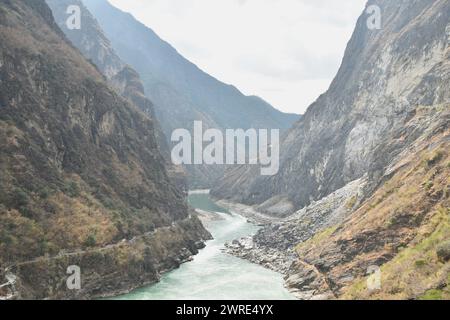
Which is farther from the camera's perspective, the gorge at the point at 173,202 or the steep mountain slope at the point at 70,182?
the steep mountain slope at the point at 70,182

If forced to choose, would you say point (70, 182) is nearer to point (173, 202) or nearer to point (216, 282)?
point (216, 282)

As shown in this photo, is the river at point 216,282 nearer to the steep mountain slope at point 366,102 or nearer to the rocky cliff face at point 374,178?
the rocky cliff face at point 374,178

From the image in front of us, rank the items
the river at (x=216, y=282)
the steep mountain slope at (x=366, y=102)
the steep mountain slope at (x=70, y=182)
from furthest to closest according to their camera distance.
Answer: the steep mountain slope at (x=366, y=102) < the river at (x=216, y=282) < the steep mountain slope at (x=70, y=182)

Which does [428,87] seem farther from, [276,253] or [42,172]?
[42,172]

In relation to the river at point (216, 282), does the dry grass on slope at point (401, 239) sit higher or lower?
higher

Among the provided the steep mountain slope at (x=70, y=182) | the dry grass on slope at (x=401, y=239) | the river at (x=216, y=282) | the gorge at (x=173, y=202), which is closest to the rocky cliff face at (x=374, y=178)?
the dry grass on slope at (x=401, y=239)
